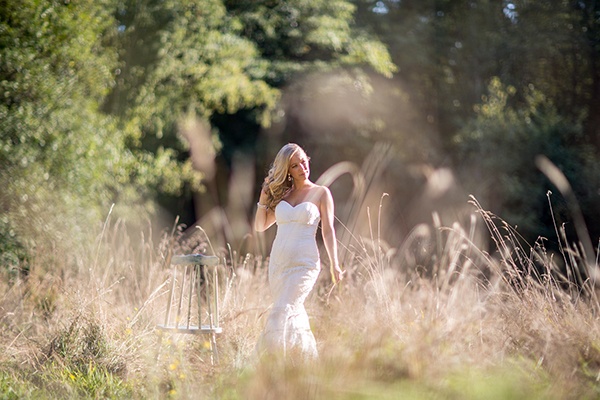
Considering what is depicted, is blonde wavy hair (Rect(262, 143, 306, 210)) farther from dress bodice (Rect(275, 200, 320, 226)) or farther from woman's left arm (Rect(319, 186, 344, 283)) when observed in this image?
woman's left arm (Rect(319, 186, 344, 283))

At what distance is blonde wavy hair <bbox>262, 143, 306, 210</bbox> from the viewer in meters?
6.18

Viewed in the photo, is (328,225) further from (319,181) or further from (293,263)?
(319,181)

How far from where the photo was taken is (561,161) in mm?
17969

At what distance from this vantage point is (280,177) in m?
6.27

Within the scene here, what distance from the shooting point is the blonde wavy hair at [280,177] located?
6.18 metres

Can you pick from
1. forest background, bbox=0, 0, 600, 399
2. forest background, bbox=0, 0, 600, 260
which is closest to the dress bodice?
forest background, bbox=0, 0, 600, 399

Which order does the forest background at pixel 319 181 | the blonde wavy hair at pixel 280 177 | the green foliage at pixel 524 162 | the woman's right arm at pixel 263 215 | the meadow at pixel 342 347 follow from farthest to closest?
the green foliage at pixel 524 162, the woman's right arm at pixel 263 215, the blonde wavy hair at pixel 280 177, the forest background at pixel 319 181, the meadow at pixel 342 347

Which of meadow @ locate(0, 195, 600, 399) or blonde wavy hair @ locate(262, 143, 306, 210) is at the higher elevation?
blonde wavy hair @ locate(262, 143, 306, 210)

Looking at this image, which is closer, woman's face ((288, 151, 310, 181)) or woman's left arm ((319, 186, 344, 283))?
woman's left arm ((319, 186, 344, 283))

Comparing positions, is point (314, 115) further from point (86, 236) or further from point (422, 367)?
point (422, 367)

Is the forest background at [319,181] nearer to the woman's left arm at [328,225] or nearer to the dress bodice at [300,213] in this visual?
the woman's left arm at [328,225]

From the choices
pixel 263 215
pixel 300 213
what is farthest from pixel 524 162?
pixel 300 213

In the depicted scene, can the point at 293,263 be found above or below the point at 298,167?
below

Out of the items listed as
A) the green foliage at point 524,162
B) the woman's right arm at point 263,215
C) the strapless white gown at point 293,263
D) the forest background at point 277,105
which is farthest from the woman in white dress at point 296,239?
the green foliage at point 524,162
